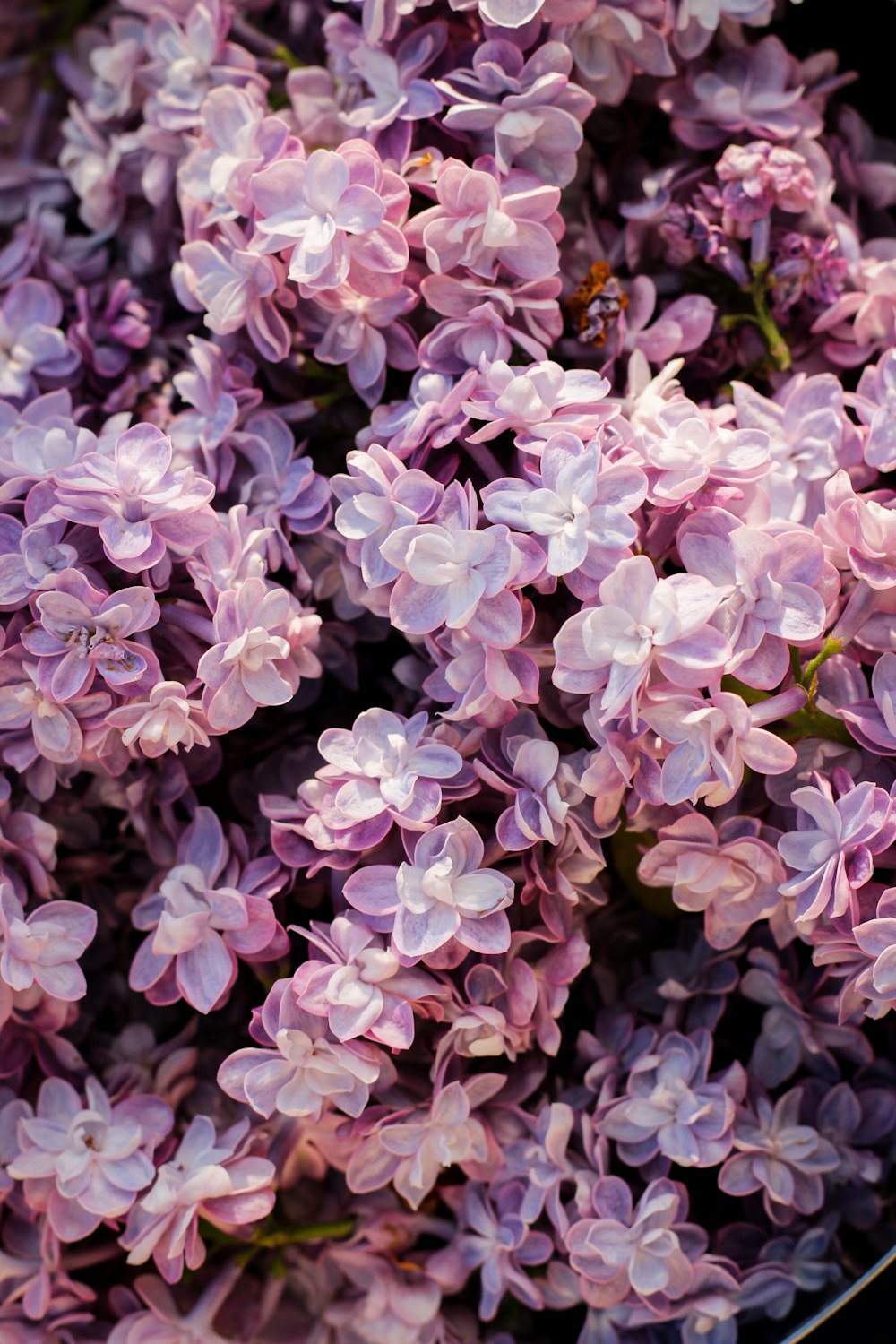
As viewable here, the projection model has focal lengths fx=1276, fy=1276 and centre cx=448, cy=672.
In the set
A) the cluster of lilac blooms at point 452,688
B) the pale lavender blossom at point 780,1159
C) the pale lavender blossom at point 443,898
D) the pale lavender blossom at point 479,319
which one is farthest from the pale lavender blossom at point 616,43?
the pale lavender blossom at point 780,1159

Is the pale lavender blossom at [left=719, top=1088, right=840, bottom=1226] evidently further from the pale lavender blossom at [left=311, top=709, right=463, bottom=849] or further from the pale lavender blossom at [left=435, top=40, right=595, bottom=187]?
the pale lavender blossom at [left=435, top=40, right=595, bottom=187]

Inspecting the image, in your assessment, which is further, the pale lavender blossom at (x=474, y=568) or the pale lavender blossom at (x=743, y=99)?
the pale lavender blossom at (x=743, y=99)

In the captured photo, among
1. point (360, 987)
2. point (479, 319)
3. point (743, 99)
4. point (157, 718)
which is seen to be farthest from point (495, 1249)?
point (743, 99)

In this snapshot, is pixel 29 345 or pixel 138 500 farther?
pixel 29 345

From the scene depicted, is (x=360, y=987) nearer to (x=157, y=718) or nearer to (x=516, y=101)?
(x=157, y=718)

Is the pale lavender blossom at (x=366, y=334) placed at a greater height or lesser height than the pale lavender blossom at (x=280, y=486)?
greater

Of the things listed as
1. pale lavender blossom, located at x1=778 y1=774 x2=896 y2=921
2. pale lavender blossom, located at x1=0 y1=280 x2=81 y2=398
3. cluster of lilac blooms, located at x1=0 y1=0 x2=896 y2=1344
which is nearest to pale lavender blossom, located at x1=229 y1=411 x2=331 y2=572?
cluster of lilac blooms, located at x1=0 y1=0 x2=896 y2=1344

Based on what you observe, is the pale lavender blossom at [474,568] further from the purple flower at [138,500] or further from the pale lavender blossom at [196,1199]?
the pale lavender blossom at [196,1199]
